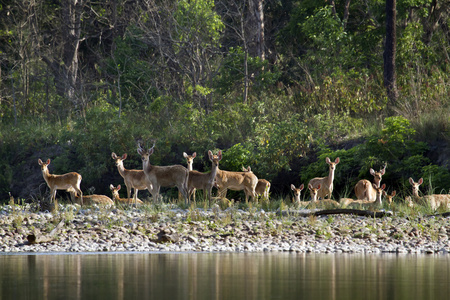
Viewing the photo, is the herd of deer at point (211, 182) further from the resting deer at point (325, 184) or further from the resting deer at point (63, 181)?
the resting deer at point (63, 181)

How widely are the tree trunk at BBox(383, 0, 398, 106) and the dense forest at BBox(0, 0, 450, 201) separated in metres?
0.04

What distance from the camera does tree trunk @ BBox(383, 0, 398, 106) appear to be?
83.4 ft

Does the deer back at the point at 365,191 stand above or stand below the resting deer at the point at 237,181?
below

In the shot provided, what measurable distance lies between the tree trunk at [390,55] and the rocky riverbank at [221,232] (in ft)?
35.1

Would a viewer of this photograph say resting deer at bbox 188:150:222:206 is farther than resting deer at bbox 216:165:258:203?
No

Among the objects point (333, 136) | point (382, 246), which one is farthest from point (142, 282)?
point (333, 136)

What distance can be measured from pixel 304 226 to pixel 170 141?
1147cm

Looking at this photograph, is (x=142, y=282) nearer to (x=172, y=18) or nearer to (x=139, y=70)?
(x=172, y=18)

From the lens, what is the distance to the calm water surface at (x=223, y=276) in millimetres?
7914

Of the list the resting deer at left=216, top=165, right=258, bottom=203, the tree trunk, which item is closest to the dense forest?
the tree trunk

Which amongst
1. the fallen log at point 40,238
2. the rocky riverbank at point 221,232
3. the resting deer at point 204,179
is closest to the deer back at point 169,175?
the resting deer at point 204,179

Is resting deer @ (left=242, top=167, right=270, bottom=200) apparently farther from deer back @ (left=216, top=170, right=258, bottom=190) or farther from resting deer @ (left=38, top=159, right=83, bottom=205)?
resting deer @ (left=38, top=159, right=83, bottom=205)

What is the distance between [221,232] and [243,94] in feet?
50.3

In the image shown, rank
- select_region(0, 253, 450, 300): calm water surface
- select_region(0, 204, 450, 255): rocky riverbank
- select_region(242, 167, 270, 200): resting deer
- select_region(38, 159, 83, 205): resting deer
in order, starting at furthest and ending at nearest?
1. select_region(38, 159, 83, 205): resting deer
2. select_region(242, 167, 270, 200): resting deer
3. select_region(0, 204, 450, 255): rocky riverbank
4. select_region(0, 253, 450, 300): calm water surface
